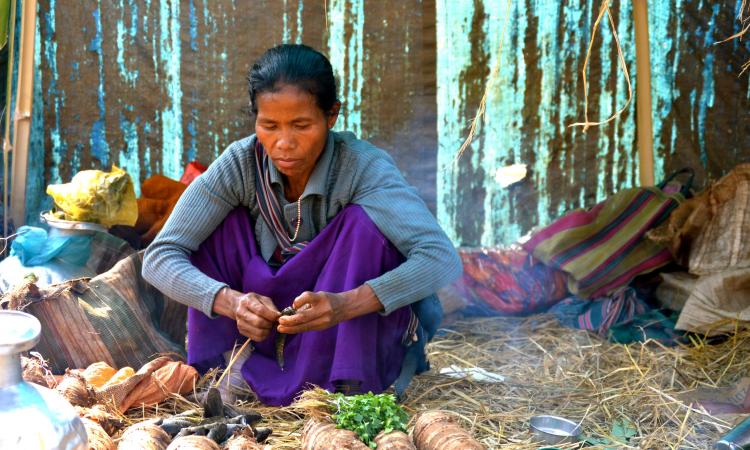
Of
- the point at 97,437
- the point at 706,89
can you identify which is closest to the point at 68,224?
the point at 97,437

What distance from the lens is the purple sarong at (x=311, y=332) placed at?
3.24 meters

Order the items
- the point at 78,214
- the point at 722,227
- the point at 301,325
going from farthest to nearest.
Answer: the point at 722,227, the point at 78,214, the point at 301,325

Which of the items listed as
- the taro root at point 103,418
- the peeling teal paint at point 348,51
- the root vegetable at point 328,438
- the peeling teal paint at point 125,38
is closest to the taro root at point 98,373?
the taro root at point 103,418

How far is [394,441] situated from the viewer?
103 inches

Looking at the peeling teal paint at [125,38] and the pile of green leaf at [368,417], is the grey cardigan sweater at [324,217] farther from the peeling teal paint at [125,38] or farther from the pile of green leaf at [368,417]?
the peeling teal paint at [125,38]

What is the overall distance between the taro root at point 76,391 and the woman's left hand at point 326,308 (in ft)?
2.35

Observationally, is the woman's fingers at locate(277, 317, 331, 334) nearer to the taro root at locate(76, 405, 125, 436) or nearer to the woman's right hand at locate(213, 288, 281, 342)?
the woman's right hand at locate(213, 288, 281, 342)

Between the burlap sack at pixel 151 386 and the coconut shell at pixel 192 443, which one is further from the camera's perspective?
the burlap sack at pixel 151 386

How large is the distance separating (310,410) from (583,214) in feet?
8.09

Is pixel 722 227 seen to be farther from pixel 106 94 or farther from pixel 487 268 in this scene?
pixel 106 94

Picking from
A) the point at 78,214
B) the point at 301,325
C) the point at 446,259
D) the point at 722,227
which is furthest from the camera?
the point at 722,227

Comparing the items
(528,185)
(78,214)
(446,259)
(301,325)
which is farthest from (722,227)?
(78,214)

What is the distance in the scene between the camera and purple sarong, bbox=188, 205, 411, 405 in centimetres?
324

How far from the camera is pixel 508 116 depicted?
514 centimetres
